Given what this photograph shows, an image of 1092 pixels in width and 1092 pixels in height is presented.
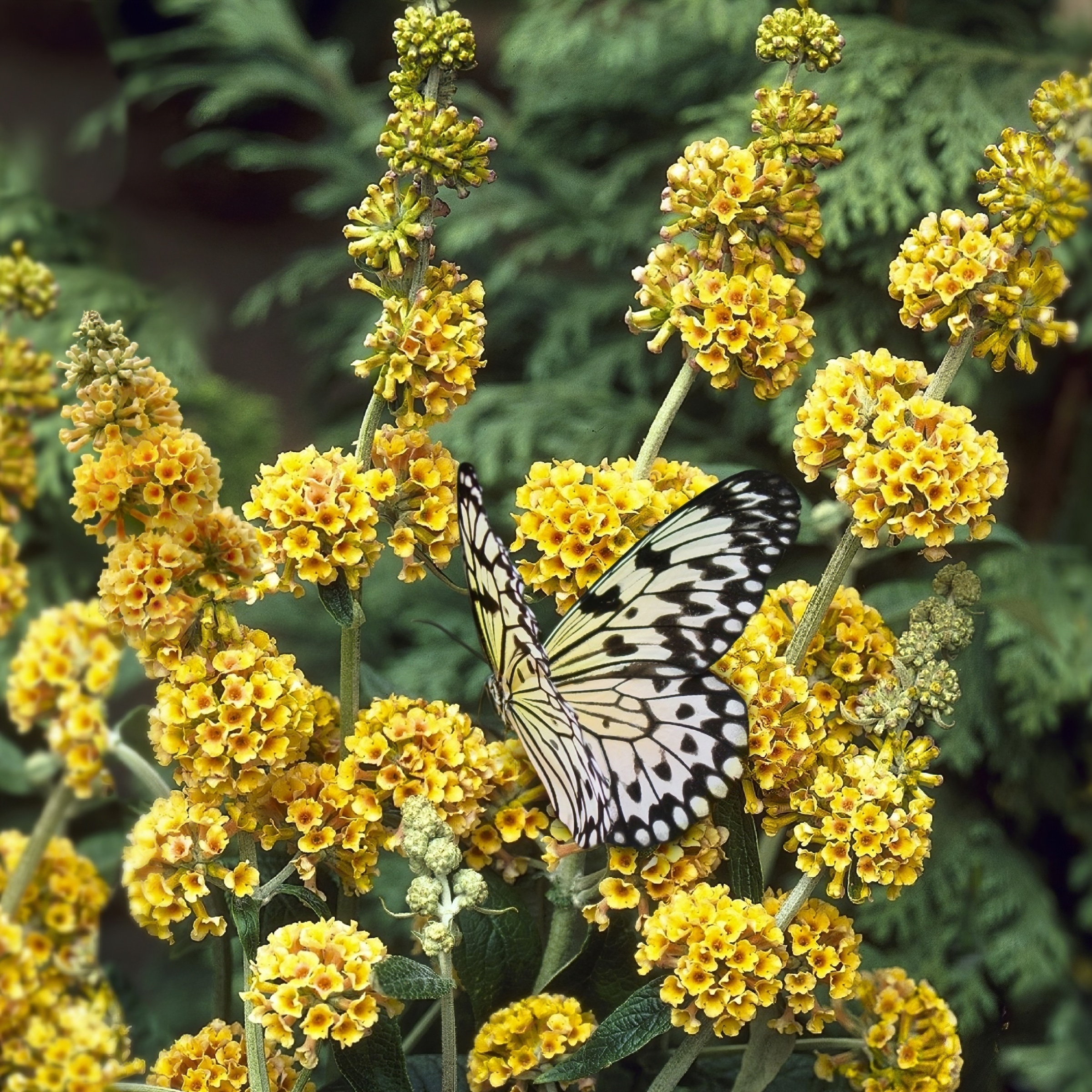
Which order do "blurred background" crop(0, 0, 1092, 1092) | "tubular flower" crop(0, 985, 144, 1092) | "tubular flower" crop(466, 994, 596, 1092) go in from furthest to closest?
"blurred background" crop(0, 0, 1092, 1092) → "tubular flower" crop(466, 994, 596, 1092) → "tubular flower" crop(0, 985, 144, 1092)

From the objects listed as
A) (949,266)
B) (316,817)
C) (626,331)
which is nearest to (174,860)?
(316,817)

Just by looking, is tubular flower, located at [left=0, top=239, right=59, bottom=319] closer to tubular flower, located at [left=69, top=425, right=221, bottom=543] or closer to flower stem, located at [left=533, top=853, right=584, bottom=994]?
tubular flower, located at [left=69, top=425, right=221, bottom=543]

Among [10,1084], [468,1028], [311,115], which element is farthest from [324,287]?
[10,1084]

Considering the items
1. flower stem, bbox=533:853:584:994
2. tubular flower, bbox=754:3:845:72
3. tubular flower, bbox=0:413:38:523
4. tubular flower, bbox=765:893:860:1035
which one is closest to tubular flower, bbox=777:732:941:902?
tubular flower, bbox=765:893:860:1035

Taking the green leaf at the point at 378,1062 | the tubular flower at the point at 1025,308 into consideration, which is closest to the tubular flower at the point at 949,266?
the tubular flower at the point at 1025,308

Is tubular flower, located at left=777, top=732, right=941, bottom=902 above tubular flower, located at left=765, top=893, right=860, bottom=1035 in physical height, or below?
above

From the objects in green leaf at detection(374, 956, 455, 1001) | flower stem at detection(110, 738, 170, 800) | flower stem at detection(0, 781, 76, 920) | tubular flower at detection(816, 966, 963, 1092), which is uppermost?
flower stem at detection(110, 738, 170, 800)
